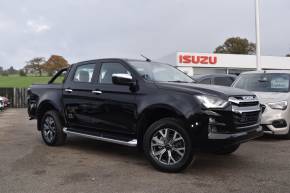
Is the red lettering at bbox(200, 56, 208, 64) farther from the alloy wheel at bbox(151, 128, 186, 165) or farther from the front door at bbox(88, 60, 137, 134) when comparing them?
the alloy wheel at bbox(151, 128, 186, 165)

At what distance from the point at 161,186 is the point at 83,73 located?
3211mm

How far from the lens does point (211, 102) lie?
4840mm

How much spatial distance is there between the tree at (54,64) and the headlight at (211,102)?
61.0 meters

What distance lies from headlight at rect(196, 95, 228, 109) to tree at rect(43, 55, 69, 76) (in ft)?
200

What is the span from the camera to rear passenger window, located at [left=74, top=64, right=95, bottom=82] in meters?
6.62

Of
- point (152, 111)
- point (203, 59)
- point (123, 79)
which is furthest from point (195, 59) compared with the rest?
point (152, 111)

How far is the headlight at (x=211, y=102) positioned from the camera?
189 inches

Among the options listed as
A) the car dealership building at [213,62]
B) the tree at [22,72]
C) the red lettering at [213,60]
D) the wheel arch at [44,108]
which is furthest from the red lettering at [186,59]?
the tree at [22,72]

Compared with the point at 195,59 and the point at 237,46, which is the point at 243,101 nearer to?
the point at 195,59

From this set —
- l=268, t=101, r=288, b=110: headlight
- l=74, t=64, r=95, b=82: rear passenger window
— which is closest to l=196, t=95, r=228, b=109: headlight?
l=74, t=64, r=95, b=82: rear passenger window

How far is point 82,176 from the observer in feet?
16.4

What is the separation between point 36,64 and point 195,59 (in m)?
42.6

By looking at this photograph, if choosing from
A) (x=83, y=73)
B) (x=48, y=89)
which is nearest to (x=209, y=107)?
(x=83, y=73)

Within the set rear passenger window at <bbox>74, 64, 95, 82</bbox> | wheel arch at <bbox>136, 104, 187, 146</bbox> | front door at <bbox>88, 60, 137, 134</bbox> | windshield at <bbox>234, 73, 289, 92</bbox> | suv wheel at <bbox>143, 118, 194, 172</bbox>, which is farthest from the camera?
windshield at <bbox>234, 73, 289, 92</bbox>
